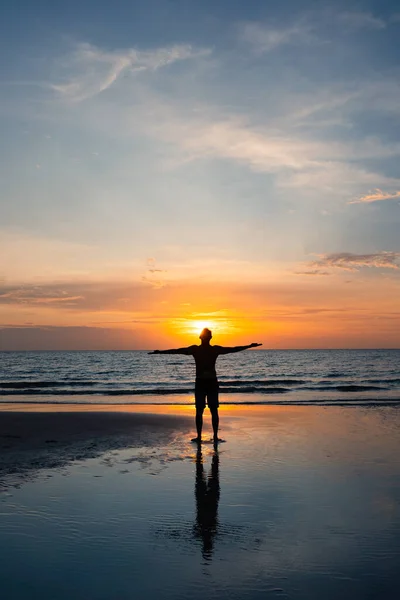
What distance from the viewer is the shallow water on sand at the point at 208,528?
447cm

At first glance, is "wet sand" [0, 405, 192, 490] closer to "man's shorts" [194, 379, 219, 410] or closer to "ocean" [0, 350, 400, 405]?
"man's shorts" [194, 379, 219, 410]

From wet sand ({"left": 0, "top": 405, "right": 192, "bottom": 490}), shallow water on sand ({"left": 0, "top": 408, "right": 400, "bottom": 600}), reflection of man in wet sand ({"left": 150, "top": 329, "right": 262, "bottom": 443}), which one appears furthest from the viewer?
reflection of man in wet sand ({"left": 150, "top": 329, "right": 262, "bottom": 443})

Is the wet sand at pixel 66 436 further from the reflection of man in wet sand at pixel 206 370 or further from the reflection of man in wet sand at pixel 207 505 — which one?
the reflection of man in wet sand at pixel 207 505

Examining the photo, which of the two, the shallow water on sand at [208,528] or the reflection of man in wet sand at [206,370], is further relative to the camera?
the reflection of man in wet sand at [206,370]

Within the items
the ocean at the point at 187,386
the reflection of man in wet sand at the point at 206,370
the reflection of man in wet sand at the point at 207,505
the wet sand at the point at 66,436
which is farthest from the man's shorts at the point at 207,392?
the ocean at the point at 187,386

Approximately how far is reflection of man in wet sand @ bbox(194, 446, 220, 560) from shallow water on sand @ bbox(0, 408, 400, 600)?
25mm

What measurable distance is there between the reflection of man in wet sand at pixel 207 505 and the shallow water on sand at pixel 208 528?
0.08 feet

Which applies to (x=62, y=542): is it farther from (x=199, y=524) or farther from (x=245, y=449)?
(x=245, y=449)

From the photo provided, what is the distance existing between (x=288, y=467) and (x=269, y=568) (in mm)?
4452

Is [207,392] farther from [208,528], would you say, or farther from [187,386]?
[187,386]

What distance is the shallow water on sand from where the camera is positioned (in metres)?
4.47

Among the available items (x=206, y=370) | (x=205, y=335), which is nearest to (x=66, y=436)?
(x=206, y=370)

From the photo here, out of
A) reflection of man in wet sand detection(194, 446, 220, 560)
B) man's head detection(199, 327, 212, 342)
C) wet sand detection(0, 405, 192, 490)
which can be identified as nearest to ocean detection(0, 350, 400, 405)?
wet sand detection(0, 405, 192, 490)

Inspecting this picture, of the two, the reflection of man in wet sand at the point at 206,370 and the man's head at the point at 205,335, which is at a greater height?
the man's head at the point at 205,335
